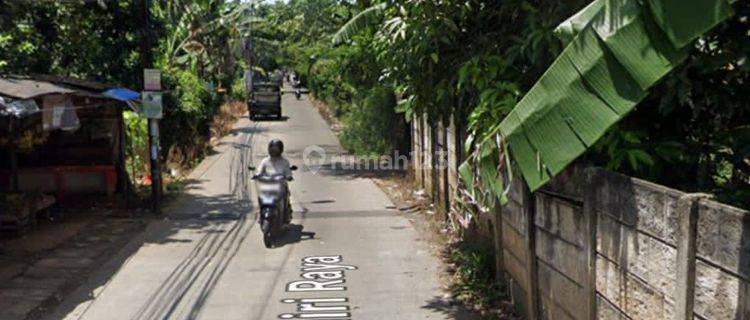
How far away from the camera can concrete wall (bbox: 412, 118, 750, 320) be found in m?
3.49

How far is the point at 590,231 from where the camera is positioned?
5188 mm

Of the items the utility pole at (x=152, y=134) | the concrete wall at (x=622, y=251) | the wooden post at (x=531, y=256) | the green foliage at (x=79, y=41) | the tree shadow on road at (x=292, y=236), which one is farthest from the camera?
the green foliage at (x=79, y=41)

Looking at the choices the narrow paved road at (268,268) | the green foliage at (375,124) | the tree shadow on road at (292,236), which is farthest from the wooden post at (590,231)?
the green foliage at (375,124)

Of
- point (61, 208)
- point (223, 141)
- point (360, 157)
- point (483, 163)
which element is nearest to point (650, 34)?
point (483, 163)

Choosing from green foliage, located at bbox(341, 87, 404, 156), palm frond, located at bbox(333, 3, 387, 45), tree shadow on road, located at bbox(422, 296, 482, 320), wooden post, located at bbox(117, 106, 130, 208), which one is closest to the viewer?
tree shadow on road, located at bbox(422, 296, 482, 320)

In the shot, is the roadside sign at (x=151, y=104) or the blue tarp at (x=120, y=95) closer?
the blue tarp at (x=120, y=95)

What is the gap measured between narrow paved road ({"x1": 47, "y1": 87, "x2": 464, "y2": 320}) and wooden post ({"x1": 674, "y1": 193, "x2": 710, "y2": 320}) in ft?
13.1

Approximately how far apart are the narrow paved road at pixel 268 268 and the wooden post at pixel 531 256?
121 cm

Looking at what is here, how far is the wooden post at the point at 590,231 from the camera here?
16.7 feet

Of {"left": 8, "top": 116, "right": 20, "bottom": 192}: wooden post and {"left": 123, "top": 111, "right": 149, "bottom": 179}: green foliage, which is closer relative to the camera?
{"left": 8, "top": 116, "right": 20, "bottom": 192}: wooden post

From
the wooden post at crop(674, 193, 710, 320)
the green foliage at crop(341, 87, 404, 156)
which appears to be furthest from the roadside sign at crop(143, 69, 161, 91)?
the wooden post at crop(674, 193, 710, 320)

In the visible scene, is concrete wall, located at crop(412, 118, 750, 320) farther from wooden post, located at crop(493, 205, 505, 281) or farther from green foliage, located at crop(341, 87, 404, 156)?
green foliage, located at crop(341, 87, 404, 156)

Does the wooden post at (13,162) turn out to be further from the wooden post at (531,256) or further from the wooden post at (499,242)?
the wooden post at (531,256)

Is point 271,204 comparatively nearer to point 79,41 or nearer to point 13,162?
point 13,162
